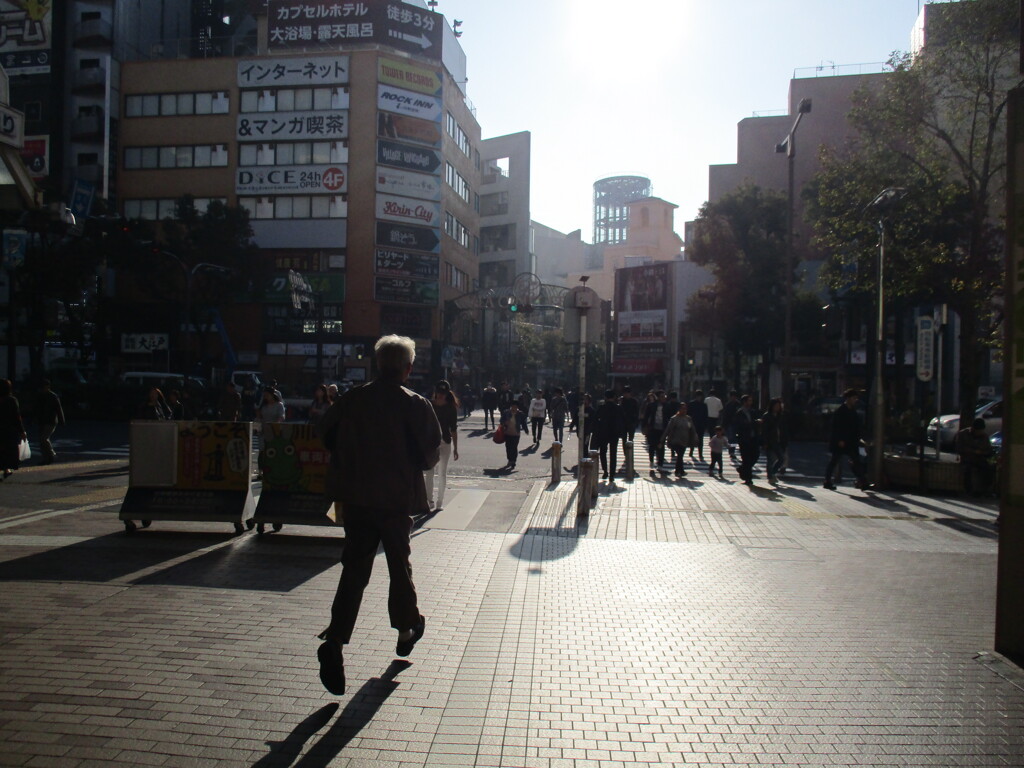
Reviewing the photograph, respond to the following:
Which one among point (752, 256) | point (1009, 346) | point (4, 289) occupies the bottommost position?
point (1009, 346)

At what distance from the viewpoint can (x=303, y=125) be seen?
49.6 m

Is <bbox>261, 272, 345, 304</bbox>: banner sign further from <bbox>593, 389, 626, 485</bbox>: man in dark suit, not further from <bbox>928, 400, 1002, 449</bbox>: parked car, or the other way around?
<bbox>593, 389, 626, 485</bbox>: man in dark suit

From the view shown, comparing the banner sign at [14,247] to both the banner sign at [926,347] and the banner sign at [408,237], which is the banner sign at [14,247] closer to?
the banner sign at [408,237]

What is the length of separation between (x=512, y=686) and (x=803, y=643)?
201 cm

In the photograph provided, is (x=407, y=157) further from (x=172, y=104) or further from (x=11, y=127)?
Answer: (x=11, y=127)

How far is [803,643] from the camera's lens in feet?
17.6

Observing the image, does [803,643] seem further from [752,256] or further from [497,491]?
[752,256]

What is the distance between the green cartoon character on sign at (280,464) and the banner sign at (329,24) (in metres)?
46.7

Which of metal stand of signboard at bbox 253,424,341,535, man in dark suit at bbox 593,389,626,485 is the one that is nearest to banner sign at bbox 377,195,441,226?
man in dark suit at bbox 593,389,626,485

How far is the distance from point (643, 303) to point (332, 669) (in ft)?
210

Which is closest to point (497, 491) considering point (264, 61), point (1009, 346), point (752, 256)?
point (1009, 346)

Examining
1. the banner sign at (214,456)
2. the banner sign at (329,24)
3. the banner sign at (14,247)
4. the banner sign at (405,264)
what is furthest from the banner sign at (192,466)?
the banner sign at (329,24)

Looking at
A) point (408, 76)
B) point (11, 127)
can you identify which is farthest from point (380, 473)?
point (408, 76)

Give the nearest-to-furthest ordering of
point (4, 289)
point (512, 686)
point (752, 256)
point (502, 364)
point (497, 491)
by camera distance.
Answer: point (512, 686), point (497, 491), point (4, 289), point (752, 256), point (502, 364)
